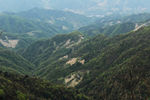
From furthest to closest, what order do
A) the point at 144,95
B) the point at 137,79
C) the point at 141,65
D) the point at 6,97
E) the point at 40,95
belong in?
the point at 141,65 → the point at 137,79 → the point at 144,95 → the point at 40,95 → the point at 6,97

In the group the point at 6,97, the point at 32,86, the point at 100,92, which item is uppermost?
the point at 6,97

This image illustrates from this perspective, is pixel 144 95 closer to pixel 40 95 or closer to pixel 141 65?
pixel 141 65

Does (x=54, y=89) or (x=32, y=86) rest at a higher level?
(x=32, y=86)

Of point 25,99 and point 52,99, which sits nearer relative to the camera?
point 25,99

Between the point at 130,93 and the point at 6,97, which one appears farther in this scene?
the point at 130,93

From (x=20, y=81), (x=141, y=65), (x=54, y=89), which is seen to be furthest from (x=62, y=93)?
(x=141, y=65)

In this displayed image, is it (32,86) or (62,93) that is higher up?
(32,86)

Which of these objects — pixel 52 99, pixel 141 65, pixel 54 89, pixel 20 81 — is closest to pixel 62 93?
pixel 54 89

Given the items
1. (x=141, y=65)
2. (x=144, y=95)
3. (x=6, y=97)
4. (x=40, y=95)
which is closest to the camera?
(x=6, y=97)

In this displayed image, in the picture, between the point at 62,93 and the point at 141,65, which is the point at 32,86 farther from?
the point at 141,65
